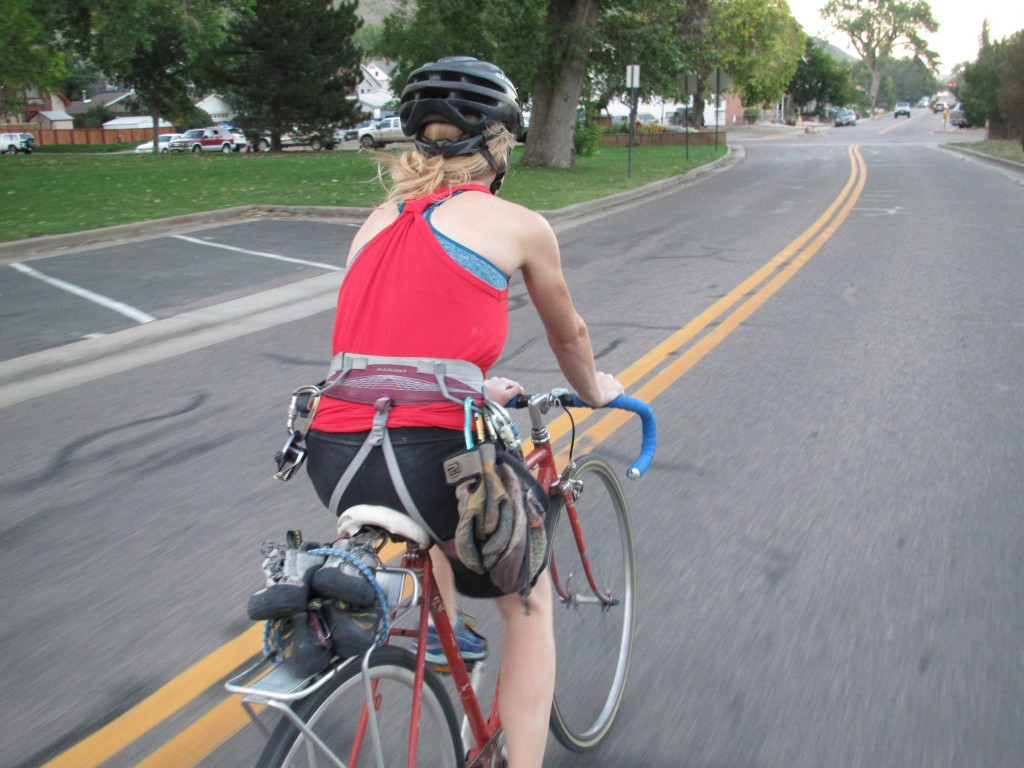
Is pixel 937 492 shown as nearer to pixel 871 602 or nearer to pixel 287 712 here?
pixel 871 602

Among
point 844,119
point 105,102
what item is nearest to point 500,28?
point 844,119

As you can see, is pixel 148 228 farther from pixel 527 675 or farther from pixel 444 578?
pixel 527 675

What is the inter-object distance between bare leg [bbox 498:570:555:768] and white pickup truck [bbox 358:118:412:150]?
1931 inches

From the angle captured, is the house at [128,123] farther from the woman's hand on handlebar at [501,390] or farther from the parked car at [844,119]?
the woman's hand on handlebar at [501,390]

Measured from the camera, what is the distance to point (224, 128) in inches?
2292

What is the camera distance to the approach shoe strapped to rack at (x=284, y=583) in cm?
173

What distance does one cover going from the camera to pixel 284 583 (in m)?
1.76

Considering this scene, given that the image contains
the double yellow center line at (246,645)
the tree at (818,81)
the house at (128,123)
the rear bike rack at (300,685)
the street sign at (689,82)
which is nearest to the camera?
the rear bike rack at (300,685)

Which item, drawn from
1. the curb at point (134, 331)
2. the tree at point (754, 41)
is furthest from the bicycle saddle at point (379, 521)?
the tree at point (754, 41)

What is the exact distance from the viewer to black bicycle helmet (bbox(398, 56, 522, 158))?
2.21m

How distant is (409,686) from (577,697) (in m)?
1.21

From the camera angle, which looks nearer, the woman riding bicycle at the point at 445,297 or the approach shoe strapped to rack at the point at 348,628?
the approach shoe strapped to rack at the point at 348,628

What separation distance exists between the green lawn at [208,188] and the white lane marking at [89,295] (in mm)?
1850

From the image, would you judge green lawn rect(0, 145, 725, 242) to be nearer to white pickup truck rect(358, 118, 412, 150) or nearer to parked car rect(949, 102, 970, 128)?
white pickup truck rect(358, 118, 412, 150)
